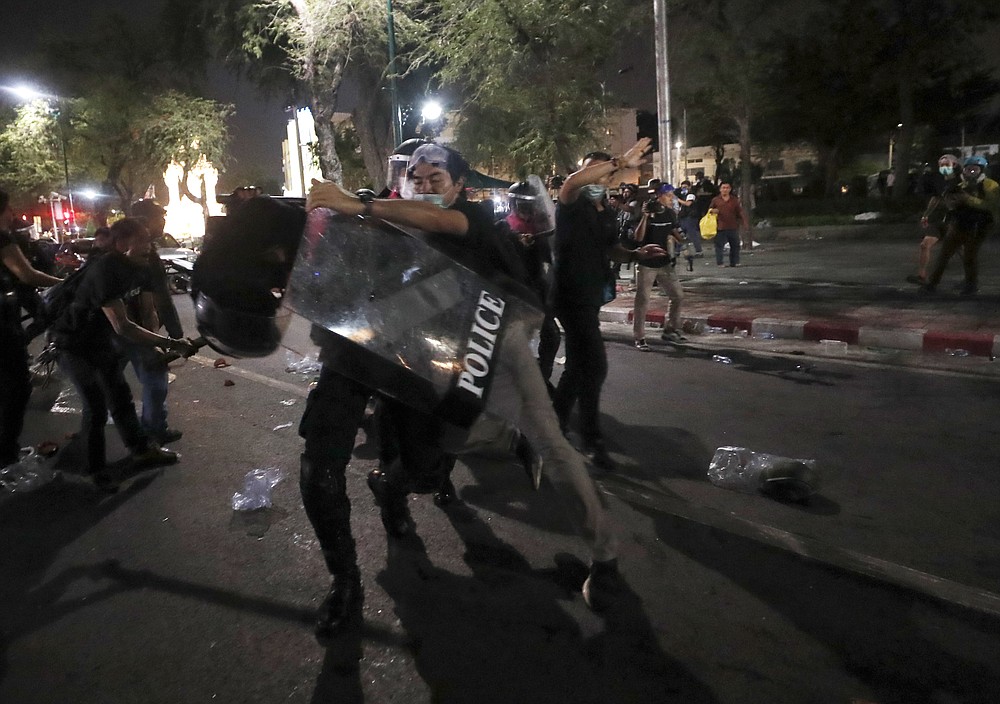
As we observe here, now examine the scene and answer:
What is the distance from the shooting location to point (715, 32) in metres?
20.1

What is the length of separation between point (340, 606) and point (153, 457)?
2.43 m

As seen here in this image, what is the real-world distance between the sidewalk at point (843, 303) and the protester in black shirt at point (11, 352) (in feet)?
21.4

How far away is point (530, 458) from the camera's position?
312cm

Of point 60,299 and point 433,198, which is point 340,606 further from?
point 60,299

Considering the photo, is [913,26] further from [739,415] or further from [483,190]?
[739,415]

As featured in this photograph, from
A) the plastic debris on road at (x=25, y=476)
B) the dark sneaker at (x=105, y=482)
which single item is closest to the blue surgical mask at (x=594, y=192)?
the dark sneaker at (x=105, y=482)

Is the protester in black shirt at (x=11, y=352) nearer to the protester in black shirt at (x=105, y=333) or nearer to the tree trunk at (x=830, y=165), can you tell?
the protester in black shirt at (x=105, y=333)

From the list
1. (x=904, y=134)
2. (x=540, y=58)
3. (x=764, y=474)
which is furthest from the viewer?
(x=904, y=134)

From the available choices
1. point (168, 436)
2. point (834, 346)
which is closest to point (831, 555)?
point (168, 436)

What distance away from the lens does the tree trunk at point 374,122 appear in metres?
25.2

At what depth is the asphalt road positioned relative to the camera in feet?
8.12

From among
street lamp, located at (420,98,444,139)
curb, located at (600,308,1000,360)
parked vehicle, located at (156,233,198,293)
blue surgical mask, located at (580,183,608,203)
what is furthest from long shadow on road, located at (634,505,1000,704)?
street lamp, located at (420,98,444,139)

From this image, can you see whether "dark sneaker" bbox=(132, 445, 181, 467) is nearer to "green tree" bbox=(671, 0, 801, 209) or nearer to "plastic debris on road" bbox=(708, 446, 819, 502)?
"plastic debris on road" bbox=(708, 446, 819, 502)

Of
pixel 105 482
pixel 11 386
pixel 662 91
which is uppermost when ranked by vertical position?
pixel 662 91
